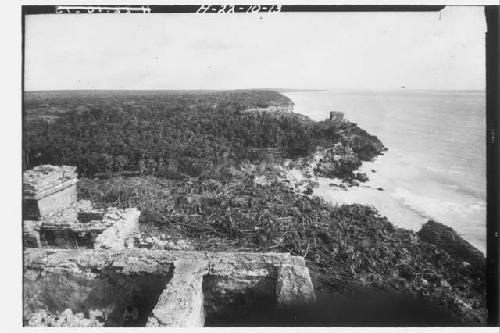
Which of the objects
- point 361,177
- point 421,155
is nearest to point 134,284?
point 361,177

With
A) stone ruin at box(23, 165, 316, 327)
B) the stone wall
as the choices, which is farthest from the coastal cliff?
stone ruin at box(23, 165, 316, 327)

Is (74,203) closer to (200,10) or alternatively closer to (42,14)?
(42,14)

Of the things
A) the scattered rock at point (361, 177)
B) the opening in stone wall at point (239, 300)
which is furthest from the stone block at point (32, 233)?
the scattered rock at point (361, 177)

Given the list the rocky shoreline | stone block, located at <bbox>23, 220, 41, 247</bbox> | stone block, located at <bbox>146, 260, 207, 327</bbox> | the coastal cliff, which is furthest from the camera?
the coastal cliff

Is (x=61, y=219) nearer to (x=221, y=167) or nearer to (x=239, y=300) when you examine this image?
(x=221, y=167)

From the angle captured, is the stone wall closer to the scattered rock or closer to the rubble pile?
the rubble pile
